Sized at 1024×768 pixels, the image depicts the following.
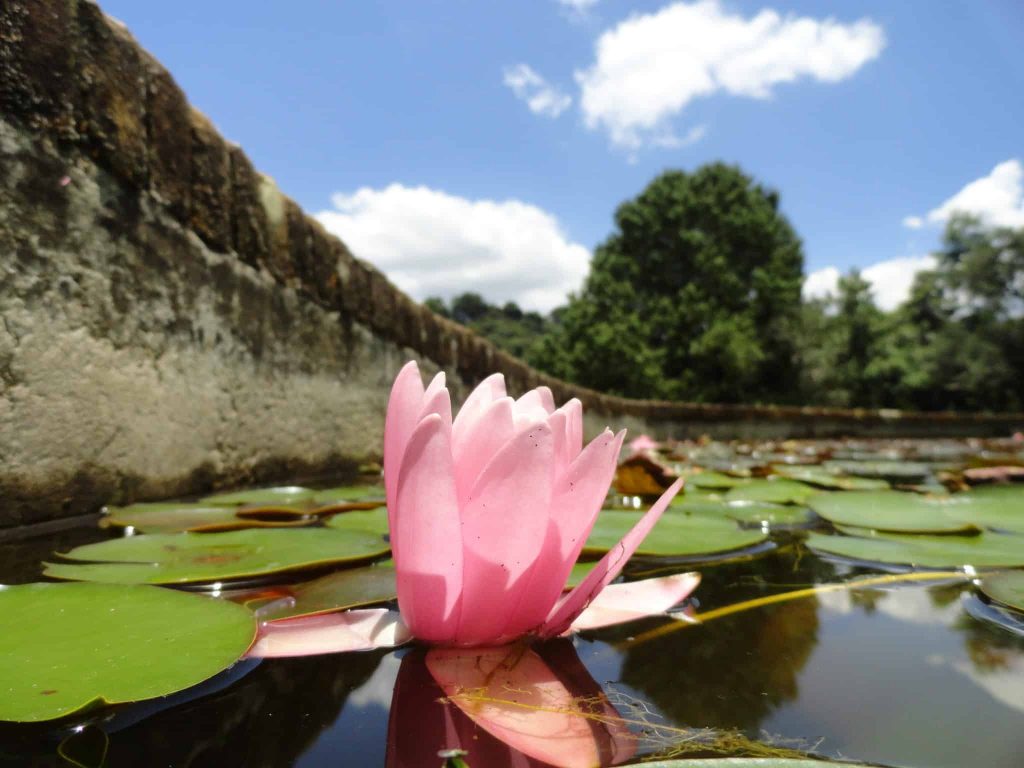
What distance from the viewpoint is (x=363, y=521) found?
3.66ft

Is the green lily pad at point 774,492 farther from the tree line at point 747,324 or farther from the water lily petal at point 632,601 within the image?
the tree line at point 747,324

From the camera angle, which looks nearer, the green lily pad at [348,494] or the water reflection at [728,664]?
the water reflection at [728,664]

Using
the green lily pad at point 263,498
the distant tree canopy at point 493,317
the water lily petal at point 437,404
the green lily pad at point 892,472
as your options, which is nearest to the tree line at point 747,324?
the green lily pad at point 892,472

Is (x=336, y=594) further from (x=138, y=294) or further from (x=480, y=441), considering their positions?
(x=138, y=294)

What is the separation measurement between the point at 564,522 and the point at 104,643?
0.36 metres

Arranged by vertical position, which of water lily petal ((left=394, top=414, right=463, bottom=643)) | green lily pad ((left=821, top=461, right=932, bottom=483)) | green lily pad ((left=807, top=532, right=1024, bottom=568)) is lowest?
green lily pad ((left=821, top=461, right=932, bottom=483))

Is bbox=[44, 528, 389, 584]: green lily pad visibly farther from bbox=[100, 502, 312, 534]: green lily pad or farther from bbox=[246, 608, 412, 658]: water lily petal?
bbox=[246, 608, 412, 658]: water lily petal

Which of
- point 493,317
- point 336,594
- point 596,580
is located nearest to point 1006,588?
point 596,580

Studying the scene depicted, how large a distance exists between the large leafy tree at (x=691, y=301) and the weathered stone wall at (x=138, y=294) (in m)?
14.7

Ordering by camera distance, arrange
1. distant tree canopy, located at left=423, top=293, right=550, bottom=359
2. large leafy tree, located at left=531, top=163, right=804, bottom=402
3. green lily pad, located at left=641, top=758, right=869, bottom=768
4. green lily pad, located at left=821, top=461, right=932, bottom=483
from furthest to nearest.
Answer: distant tree canopy, located at left=423, top=293, right=550, bottom=359 → large leafy tree, located at left=531, top=163, right=804, bottom=402 → green lily pad, located at left=821, top=461, right=932, bottom=483 → green lily pad, located at left=641, top=758, right=869, bottom=768

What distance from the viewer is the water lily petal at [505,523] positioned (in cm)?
44

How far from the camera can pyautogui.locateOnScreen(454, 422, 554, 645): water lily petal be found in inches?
17.4

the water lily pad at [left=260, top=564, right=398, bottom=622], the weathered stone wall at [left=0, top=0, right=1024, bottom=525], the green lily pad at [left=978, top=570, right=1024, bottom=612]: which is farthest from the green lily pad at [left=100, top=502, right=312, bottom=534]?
the green lily pad at [left=978, top=570, right=1024, bottom=612]

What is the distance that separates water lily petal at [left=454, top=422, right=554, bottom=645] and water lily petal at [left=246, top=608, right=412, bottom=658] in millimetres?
75
